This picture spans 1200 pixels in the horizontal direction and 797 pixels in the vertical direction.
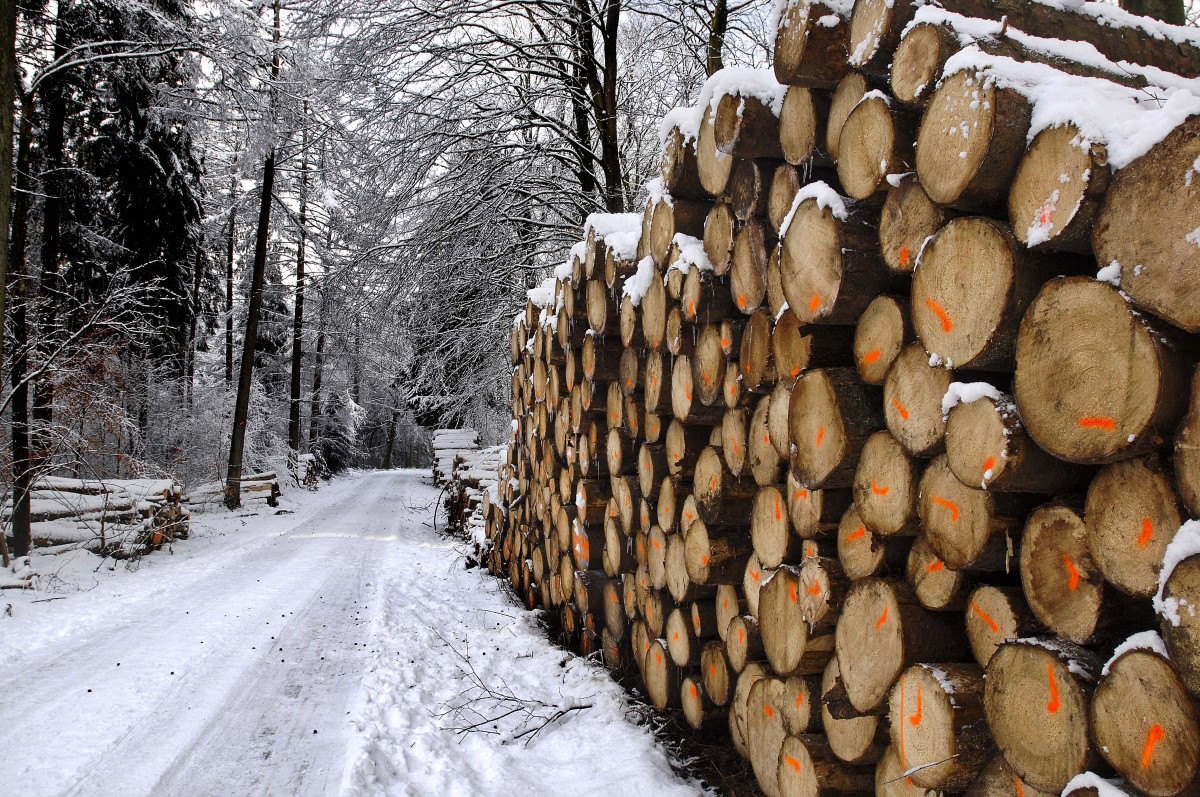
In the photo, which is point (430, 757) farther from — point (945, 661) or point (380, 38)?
point (380, 38)

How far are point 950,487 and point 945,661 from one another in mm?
530

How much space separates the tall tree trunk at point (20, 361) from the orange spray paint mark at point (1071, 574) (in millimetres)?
9866

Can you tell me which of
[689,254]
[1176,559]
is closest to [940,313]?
[1176,559]

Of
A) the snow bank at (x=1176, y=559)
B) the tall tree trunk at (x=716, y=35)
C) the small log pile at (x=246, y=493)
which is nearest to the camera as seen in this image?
the snow bank at (x=1176, y=559)

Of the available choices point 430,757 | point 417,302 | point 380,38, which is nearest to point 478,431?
point 417,302

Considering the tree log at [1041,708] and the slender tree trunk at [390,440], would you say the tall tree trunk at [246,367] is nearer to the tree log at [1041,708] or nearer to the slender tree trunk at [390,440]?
the tree log at [1041,708]

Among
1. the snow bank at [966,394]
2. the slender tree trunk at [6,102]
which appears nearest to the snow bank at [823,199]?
the snow bank at [966,394]

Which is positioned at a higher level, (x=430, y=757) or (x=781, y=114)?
(x=781, y=114)

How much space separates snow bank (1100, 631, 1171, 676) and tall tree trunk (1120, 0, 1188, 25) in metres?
3.65

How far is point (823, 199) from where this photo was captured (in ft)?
7.54

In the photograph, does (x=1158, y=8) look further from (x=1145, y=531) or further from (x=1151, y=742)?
(x=1151, y=742)

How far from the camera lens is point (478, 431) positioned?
17344 millimetres

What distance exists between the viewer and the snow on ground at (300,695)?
11.0ft

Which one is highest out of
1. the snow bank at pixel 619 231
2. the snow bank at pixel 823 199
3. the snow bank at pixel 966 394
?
the snow bank at pixel 619 231
